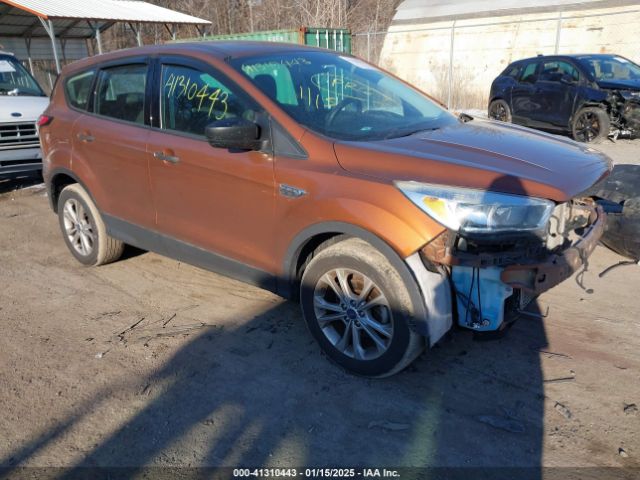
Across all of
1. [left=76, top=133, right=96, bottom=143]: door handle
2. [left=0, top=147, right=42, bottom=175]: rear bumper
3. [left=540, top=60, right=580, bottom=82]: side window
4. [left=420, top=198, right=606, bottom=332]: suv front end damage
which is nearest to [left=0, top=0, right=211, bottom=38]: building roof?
[left=0, top=147, right=42, bottom=175]: rear bumper

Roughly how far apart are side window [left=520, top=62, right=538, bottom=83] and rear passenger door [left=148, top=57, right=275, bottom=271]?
1033cm

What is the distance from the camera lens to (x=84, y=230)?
16.5ft

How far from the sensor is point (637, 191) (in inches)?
189

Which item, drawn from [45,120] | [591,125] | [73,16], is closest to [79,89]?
[45,120]

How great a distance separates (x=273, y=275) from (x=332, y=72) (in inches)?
61.8

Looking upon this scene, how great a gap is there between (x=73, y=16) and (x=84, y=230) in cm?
1190

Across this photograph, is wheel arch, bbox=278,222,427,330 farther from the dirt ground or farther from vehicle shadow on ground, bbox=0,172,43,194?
vehicle shadow on ground, bbox=0,172,43,194

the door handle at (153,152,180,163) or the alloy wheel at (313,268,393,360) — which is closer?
the alloy wheel at (313,268,393,360)

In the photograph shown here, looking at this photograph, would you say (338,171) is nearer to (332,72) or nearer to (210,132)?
(210,132)

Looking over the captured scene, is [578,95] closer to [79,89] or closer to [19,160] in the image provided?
[79,89]

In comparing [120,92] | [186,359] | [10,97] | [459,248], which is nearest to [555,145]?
[459,248]

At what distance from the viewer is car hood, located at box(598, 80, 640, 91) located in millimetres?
10109

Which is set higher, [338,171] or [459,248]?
[338,171]

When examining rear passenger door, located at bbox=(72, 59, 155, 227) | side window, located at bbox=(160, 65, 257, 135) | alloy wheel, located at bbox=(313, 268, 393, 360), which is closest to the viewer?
alloy wheel, located at bbox=(313, 268, 393, 360)
